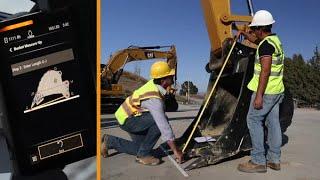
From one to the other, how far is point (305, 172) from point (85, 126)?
2765mm

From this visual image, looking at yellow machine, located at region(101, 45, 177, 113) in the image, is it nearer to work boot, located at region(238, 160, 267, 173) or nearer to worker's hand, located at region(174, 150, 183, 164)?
worker's hand, located at region(174, 150, 183, 164)

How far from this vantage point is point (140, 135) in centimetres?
391

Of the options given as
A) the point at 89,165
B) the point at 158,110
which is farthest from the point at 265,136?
the point at 89,165

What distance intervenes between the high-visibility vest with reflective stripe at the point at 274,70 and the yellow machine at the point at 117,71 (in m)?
0.76

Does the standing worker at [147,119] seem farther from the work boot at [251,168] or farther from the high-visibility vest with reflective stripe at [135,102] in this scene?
the work boot at [251,168]

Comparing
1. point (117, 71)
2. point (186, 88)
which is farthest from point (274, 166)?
point (117, 71)

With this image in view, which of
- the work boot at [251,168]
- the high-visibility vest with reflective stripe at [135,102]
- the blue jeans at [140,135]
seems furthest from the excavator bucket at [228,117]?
the high-visibility vest with reflective stripe at [135,102]

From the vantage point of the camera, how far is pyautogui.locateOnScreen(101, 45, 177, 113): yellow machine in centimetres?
214

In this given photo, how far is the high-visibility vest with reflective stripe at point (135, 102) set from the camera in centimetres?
346

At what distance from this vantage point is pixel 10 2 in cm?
160

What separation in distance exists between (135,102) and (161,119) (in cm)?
22

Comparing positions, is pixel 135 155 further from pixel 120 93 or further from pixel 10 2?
pixel 10 2

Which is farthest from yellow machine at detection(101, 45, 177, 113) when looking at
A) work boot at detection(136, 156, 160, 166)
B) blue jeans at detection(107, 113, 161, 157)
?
work boot at detection(136, 156, 160, 166)

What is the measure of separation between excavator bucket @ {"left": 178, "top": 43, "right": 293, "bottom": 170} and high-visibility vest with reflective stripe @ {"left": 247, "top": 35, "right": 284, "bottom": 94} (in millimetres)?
196
